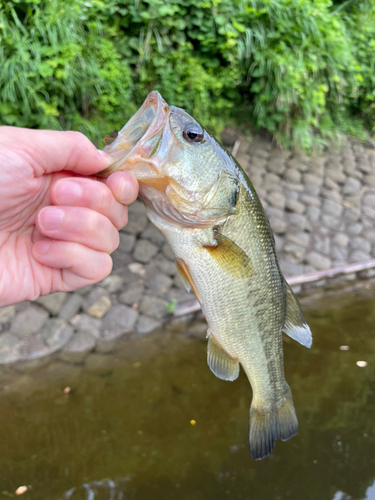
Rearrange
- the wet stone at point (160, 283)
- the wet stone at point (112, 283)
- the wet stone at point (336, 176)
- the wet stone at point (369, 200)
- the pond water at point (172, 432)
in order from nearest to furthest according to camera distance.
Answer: the pond water at point (172, 432) → the wet stone at point (112, 283) → the wet stone at point (160, 283) → the wet stone at point (369, 200) → the wet stone at point (336, 176)

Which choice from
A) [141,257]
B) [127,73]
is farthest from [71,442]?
[127,73]

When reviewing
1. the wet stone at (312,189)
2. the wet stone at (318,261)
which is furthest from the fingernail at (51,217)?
the wet stone at (312,189)

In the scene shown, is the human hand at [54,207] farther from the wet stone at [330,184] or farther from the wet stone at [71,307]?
the wet stone at [330,184]

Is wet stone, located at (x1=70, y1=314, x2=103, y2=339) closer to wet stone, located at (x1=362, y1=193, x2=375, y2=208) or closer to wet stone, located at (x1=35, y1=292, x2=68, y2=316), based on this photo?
A: wet stone, located at (x1=35, y1=292, x2=68, y2=316)

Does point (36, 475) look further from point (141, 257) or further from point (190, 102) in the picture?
point (190, 102)

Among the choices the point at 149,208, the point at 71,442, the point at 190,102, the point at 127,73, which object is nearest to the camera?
the point at 149,208

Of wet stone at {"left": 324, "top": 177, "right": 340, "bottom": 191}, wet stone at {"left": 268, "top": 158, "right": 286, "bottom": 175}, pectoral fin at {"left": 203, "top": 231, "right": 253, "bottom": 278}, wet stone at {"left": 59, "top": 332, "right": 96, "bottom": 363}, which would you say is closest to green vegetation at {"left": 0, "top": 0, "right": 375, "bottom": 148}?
wet stone at {"left": 268, "top": 158, "right": 286, "bottom": 175}
